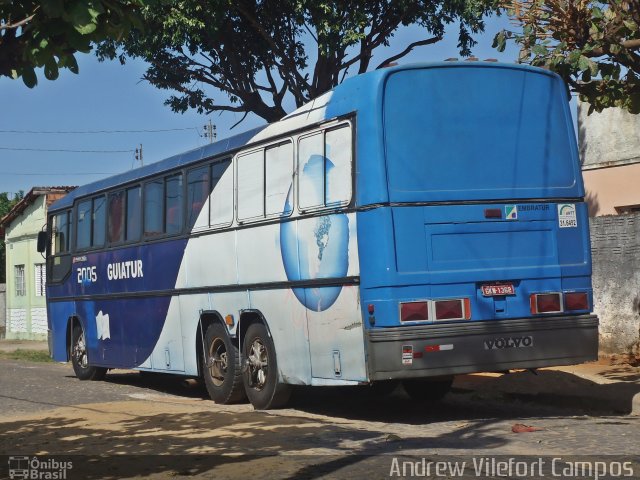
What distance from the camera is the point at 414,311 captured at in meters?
10.0

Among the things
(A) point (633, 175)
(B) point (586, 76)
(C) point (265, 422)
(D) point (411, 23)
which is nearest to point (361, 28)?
(D) point (411, 23)

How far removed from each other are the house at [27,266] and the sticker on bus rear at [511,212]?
94.6 ft

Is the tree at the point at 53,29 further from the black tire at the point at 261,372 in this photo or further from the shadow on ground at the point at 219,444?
the black tire at the point at 261,372

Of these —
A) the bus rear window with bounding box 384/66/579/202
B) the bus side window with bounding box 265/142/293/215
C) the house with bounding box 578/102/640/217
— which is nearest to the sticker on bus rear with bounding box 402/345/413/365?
the bus rear window with bounding box 384/66/579/202

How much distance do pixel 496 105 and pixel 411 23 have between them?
12105 millimetres

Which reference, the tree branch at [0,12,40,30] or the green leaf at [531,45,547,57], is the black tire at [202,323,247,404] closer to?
the green leaf at [531,45,547,57]

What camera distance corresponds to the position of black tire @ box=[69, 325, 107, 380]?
1827 centimetres

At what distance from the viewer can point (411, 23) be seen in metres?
22.4

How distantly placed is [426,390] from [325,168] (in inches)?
143

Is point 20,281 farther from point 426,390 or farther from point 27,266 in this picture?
point 426,390

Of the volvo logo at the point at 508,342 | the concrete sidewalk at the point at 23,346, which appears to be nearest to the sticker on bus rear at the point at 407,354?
the volvo logo at the point at 508,342

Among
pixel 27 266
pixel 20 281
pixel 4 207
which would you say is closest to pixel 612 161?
pixel 27 266

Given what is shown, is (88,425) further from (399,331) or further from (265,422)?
(399,331)

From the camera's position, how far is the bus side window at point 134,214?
1572 cm
